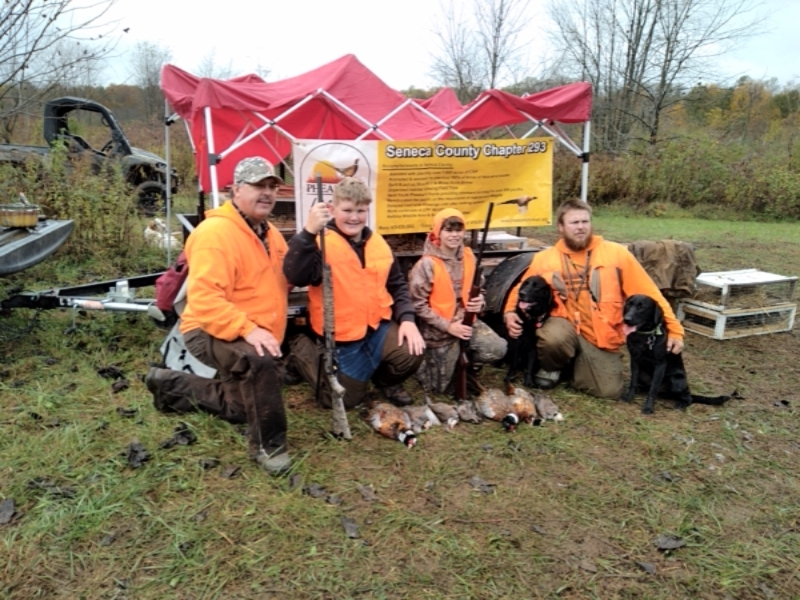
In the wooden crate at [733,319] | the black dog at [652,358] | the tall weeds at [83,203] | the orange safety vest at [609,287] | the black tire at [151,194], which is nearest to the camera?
the black dog at [652,358]

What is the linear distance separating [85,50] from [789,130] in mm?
22658

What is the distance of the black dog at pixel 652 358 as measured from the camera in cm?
401

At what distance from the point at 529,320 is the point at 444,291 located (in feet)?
2.42

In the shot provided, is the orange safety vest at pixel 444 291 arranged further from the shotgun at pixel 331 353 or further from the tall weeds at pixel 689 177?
the tall weeds at pixel 689 177

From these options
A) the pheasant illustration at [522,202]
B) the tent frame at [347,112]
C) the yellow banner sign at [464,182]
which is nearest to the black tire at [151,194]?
the tent frame at [347,112]

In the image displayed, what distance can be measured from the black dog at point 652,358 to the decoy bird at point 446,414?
4.37 feet

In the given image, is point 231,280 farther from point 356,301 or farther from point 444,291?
point 444,291

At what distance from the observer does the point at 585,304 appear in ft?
14.2

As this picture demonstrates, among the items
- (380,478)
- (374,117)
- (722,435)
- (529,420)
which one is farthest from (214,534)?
(374,117)

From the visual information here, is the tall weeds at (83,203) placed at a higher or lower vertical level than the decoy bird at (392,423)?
higher

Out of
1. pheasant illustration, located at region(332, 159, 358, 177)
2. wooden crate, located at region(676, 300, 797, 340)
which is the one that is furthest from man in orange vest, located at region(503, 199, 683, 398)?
wooden crate, located at region(676, 300, 797, 340)

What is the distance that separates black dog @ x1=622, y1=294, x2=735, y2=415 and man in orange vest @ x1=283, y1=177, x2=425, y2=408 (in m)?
1.48

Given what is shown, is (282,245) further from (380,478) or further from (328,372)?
(380,478)

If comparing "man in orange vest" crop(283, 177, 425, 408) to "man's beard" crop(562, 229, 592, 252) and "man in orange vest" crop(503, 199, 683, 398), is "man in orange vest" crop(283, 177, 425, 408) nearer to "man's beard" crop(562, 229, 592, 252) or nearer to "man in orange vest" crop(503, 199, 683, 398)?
"man in orange vest" crop(503, 199, 683, 398)
